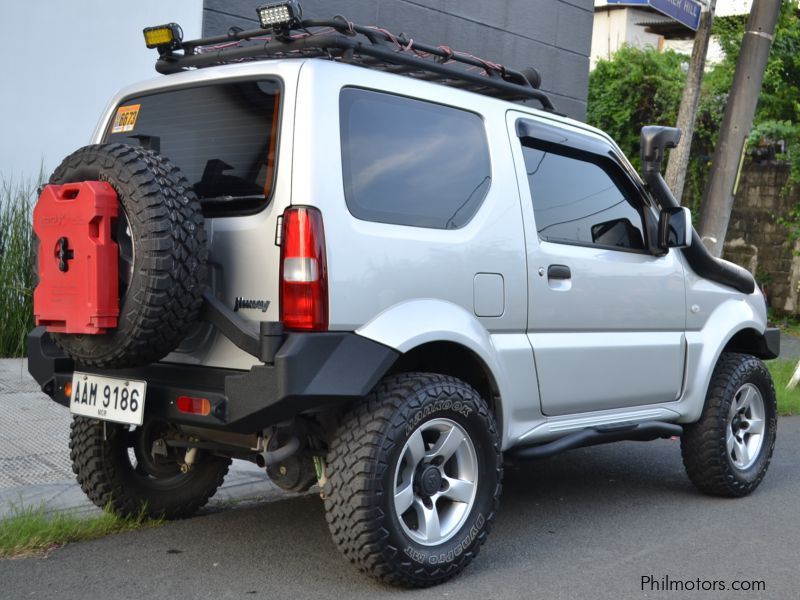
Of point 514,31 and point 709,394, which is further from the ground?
point 514,31

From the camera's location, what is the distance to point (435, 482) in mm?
3984

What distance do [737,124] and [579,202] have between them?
4849 millimetres

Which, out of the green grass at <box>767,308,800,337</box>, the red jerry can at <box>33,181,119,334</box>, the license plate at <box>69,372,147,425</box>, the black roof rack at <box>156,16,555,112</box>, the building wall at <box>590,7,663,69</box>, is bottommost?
the green grass at <box>767,308,800,337</box>

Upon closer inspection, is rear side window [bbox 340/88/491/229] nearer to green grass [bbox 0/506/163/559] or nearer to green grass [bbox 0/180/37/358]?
green grass [bbox 0/506/163/559]

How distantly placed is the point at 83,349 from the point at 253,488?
74.6 inches

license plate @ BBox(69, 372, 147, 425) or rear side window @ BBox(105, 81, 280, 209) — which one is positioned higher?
rear side window @ BBox(105, 81, 280, 209)

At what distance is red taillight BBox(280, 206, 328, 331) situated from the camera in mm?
3619

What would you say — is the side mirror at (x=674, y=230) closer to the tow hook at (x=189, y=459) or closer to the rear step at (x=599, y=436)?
the rear step at (x=599, y=436)

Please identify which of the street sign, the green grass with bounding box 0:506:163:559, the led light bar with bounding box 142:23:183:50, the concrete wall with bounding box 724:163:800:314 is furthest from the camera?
the concrete wall with bounding box 724:163:800:314

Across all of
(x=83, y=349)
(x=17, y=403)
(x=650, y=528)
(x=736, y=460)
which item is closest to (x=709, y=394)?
(x=736, y=460)

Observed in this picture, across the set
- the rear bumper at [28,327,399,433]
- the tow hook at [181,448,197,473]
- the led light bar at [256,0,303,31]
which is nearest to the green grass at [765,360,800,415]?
the tow hook at [181,448,197,473]

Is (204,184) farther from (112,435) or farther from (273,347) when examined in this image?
(112,435)

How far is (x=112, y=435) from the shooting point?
4.61 meters

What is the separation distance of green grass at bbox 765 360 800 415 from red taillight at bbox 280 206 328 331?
19.1 feet
